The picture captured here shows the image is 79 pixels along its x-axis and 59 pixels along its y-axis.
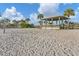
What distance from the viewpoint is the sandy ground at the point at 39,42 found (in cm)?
355

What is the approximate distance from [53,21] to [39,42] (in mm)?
392

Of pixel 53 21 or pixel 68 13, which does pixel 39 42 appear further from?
pixel 68 13

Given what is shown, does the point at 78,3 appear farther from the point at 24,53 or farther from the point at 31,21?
the point at 24,53

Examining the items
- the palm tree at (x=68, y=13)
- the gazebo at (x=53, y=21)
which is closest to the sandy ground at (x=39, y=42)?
the gazebo at (x=53, y=21)

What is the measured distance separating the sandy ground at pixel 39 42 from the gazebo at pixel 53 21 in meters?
0.08

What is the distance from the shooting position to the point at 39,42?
12.1 ft

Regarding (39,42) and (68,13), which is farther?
(39,42)

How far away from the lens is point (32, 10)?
3631mm

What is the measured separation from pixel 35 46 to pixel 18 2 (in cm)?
71

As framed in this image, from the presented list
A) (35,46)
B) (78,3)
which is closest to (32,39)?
(35,46)

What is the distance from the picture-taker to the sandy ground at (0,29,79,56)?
355cm

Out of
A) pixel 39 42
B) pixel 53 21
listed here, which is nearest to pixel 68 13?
pixel 53 21

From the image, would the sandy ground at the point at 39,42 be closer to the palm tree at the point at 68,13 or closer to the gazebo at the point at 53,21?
the gazebo at the point at 53,21

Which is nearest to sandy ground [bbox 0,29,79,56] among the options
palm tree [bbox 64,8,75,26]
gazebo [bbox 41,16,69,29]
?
gazebo [bbox 41,16,69,29]
